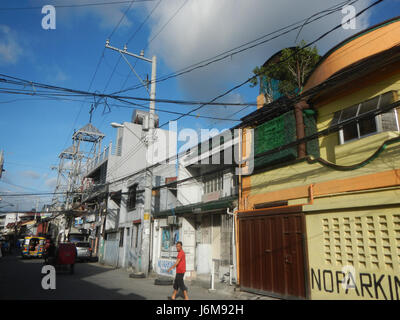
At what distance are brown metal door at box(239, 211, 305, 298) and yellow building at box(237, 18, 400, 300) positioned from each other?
0.03m

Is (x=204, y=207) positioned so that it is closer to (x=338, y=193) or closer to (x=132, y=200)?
(x=338, y=193)

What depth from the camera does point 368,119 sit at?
29.8ft

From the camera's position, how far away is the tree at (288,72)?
15.4 metres

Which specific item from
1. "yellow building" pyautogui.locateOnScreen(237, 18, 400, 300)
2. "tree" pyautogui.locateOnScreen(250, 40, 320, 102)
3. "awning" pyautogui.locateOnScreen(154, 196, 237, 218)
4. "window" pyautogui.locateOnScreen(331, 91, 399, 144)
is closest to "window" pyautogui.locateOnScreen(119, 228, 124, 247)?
"awning" pyautogui.locateOnScreen(154, 196, 237, 218)

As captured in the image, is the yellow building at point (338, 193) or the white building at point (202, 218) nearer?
the yellow building at point (338, 193)

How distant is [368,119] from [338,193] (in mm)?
2427

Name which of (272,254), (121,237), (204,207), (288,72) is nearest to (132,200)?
(121,237)

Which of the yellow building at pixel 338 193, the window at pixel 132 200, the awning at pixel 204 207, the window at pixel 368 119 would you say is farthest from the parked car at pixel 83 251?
the window at pixel 368 119

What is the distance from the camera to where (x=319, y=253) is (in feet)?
29.0

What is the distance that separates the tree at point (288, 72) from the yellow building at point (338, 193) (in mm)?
4324

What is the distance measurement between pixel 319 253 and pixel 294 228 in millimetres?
1099

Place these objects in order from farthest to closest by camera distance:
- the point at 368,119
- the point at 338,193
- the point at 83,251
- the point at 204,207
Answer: the point at 83,251 → the point at 204,207 → the point at 368,119 → the point at 338,193

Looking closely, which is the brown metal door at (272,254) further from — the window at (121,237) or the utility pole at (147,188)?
the window at (121,237)
